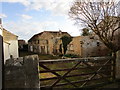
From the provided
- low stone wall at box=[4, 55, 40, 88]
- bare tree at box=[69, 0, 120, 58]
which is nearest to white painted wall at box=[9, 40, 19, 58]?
bare tree at box=[69, 0, 120, 58]

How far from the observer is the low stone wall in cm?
330

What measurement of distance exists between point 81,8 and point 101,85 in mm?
10966

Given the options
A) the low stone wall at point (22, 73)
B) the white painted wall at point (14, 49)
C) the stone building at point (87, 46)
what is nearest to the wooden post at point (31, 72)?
the low stone wall at point (22, 73)

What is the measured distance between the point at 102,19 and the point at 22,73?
1161 cm

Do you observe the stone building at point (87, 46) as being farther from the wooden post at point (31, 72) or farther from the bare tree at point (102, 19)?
the wooden post at point (31, 72)

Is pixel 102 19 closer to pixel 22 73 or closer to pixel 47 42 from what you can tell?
pixel 22 73

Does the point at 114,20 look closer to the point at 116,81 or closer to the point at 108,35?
the point at 108,35

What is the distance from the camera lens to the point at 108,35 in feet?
42.8

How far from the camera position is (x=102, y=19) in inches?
518

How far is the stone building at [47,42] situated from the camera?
35.5 metres

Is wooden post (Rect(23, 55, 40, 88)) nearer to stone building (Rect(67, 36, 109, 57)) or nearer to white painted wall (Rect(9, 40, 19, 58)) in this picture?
white painted wall (Rect(9, 40, 19, 58))

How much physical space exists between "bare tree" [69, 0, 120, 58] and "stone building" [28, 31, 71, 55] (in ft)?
64.9

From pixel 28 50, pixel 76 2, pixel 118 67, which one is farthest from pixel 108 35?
pixel 28 50

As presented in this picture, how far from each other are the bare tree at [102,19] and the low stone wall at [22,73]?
9.92 m
